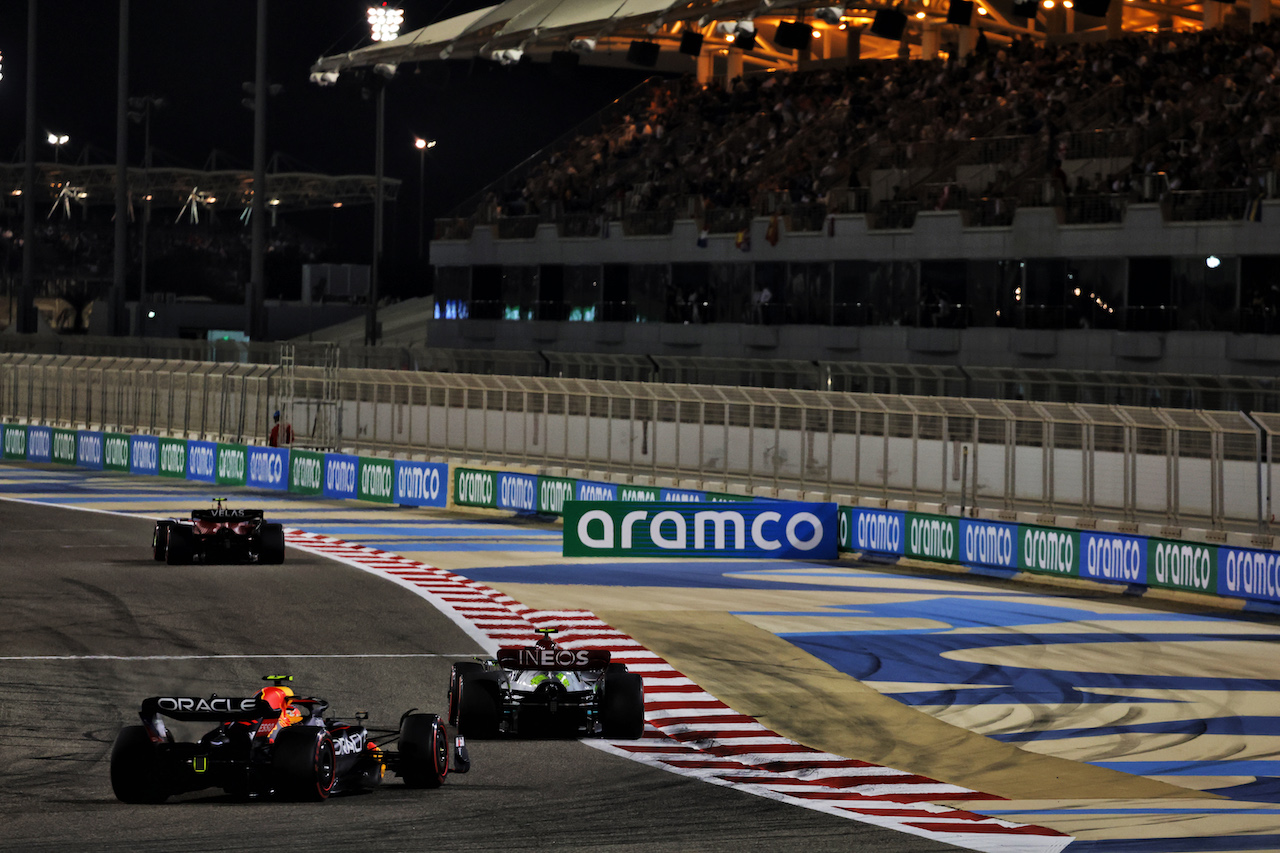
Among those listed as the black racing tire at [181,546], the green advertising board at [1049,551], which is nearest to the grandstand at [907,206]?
the green advertising board at [1049,551]

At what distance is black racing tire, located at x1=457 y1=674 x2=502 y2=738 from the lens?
1340 cm

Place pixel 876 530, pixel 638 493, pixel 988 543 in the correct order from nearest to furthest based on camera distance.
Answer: pixel 988 543, pixel 876 530, pixel 638 493

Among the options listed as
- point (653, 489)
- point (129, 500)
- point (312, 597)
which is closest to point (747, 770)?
point (312, 597)

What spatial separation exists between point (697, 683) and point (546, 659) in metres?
3.16

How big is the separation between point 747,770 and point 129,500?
82.8ft

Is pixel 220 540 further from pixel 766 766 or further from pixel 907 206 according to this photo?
pixel 907 206

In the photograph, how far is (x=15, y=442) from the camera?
45938 mm

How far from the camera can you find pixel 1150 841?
10445mm

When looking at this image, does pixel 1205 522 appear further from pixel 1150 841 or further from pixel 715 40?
pixel 715 40

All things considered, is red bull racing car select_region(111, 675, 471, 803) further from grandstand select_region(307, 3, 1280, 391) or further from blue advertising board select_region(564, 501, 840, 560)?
grandstand select_region(307, 3, 1280, 391)

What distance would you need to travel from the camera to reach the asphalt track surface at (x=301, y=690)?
10148mm

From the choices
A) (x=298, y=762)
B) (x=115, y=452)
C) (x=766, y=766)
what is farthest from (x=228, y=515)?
(x=115, y=452)

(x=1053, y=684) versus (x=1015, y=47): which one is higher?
(x=1015, y=47)

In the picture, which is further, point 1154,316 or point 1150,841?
point 1154,316
